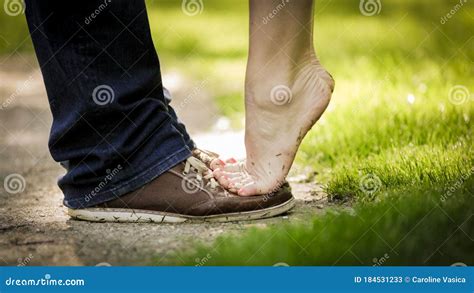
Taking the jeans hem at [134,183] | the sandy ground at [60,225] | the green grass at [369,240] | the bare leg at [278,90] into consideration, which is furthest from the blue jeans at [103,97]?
the green grass at [369,240]

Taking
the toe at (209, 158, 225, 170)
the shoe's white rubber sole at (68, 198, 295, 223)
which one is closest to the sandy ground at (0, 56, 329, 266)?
the shoe's white rubber sole at (68, 198, 295, 223)

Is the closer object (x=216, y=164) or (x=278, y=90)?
(x=278, y=90)

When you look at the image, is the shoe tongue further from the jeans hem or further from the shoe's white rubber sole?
the shoe's white rubber sole

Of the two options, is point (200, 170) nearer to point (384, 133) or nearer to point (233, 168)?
point (233, 168)

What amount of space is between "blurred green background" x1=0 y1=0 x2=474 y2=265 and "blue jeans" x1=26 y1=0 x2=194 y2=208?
47 cm

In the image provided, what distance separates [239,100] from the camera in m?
4.68

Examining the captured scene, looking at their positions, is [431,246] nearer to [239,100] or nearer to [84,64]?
[84,64]

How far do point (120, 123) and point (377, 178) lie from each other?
100 cm

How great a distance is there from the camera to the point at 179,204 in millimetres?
2381

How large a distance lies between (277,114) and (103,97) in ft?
2.00

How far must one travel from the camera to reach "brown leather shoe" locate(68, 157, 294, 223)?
7.79 ft

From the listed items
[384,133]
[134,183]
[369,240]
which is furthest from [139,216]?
[384,133]

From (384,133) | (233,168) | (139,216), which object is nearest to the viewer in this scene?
(139,216)

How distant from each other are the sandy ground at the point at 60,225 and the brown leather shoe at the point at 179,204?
1.5 inches
